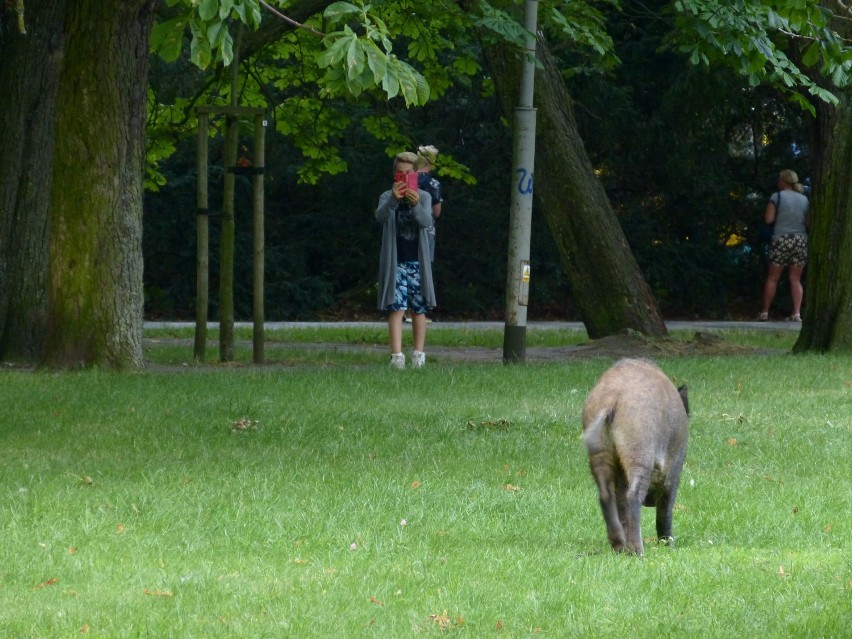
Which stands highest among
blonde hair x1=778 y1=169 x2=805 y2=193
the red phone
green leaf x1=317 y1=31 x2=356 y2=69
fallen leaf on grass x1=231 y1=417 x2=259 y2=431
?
blonde hair x1=778 y1=169 x2=805 y2=193

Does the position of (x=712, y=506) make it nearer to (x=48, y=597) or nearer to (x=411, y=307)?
(x=48, y=597)

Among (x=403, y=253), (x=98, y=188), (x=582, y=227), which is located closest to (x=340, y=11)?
(x=98, y=188)

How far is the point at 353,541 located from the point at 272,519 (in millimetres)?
555

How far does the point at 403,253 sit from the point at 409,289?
34 cm

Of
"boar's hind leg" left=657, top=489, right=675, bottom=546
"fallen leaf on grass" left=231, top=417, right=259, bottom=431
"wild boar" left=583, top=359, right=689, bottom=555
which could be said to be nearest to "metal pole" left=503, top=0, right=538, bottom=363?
"fallen leaf on grass" left=231, top=417, right=259, bottom=431

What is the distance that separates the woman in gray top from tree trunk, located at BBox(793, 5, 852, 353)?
5578 millimetres

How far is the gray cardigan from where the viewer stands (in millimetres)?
13836

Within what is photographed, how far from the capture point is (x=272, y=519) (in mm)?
6781

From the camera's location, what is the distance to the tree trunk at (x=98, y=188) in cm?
1223

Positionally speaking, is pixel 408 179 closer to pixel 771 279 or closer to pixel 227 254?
pixel 227 254

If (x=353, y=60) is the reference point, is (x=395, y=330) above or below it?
below

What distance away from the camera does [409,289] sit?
45.9 ft

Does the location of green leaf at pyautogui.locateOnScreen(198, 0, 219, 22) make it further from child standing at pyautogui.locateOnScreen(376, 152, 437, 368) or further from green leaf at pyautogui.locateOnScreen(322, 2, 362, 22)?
child standing at pyautogui.locateOnScreen(376, 152, 437, 368)

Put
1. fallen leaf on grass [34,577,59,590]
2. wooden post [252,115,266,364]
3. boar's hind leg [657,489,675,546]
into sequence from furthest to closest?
wooden post [252,115,266,364] < boar's hind leg [657,489,675,546] < fallen leaf on grass [34,577,59,590]
